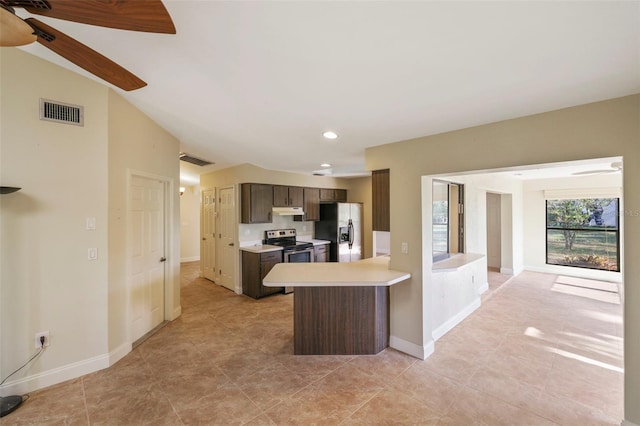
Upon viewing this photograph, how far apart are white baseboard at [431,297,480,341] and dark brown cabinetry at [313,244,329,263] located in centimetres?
287

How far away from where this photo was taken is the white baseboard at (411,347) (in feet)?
9.56

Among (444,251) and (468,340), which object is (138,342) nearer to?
(468,340)

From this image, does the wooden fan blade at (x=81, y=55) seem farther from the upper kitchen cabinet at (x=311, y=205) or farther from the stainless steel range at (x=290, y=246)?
the upper kitchen cabinet at (x=311, y=205)

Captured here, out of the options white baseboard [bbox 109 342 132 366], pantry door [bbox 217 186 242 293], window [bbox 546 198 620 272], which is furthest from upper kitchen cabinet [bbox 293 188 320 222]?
window [bbox 546 198 620 272]

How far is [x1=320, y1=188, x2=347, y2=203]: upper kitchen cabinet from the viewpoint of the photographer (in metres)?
6.55

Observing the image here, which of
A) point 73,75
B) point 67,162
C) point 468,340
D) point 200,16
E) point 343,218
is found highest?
point 73,75

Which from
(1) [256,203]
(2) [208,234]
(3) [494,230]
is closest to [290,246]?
(1) [256,203]

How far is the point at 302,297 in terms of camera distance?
9.98 ft

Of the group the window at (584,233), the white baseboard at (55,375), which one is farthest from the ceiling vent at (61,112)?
the window at (584,233)

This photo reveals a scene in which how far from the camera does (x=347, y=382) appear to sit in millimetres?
2484

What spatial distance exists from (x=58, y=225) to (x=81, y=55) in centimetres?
168

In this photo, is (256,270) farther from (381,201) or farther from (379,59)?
(379,59)

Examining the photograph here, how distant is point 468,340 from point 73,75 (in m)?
5.15

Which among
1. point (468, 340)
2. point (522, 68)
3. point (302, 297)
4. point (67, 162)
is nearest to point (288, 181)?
point (302, 297)
